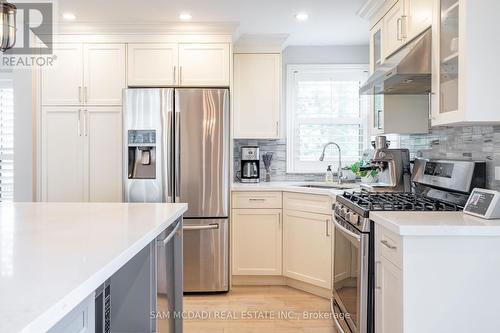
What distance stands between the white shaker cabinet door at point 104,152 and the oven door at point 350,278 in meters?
2.01

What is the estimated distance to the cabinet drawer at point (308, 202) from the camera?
318 cm

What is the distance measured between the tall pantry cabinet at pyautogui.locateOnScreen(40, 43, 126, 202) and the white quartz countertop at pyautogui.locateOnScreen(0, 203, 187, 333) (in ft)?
4.69

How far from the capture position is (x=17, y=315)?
0.68 metres

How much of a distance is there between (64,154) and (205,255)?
1.57 meters

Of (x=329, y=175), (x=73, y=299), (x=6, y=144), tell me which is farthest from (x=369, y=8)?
(x=6, y=144)

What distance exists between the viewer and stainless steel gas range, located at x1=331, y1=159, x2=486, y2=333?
204 cm

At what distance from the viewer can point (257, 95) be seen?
12.5ft

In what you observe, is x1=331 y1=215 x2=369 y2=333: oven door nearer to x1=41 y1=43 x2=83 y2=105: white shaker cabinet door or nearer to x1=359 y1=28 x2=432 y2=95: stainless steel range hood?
x1=359 y1=28 x2=432 y2=95: stainless steel range hood

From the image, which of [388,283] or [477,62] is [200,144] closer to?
[388,283]

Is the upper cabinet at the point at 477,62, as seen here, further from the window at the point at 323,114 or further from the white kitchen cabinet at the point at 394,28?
the window at the point at 323,114

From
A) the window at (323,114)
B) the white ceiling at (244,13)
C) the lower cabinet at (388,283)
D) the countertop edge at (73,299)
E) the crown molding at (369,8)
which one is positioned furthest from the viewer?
the window at (323,114)

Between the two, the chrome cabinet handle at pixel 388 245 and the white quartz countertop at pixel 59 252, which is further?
the chrome cabinet handle at pixel 388 245

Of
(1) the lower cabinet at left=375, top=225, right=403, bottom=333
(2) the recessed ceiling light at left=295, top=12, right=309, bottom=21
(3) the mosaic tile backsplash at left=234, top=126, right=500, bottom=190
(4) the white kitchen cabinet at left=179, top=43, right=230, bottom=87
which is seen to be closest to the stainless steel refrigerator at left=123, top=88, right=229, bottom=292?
(4) the white kitchen cabinet at left=179, top=43, right=230, bottom=87

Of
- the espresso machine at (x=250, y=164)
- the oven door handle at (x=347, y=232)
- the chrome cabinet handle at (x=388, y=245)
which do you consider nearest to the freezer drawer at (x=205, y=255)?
the espresso machine at (x=250, y=164)
